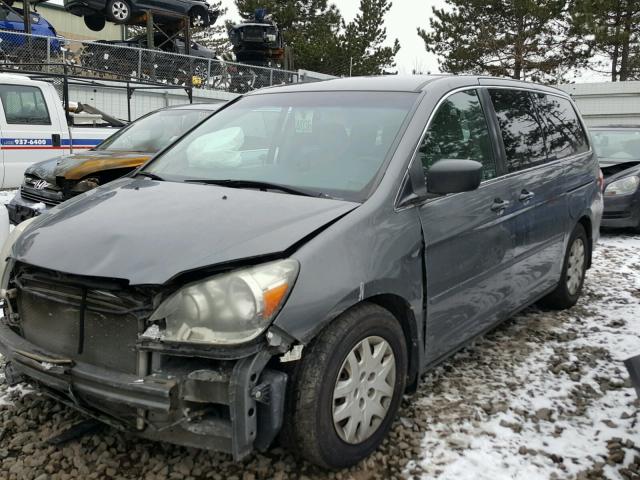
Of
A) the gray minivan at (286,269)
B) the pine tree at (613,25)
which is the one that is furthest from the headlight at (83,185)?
the pine tree at (613,25)

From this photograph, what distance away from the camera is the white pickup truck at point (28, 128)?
28.8 feet

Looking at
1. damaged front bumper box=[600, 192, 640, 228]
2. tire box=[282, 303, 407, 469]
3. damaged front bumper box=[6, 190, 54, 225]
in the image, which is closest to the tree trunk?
damaged front bumper box=[600, 192, 640, 228]

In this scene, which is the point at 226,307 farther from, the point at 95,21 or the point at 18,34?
the point at 95,21

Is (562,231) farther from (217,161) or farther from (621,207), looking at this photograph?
(621,207)

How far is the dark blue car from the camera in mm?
12531

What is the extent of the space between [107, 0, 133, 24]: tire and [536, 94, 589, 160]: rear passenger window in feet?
48.1

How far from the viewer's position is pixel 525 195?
3.69 meters

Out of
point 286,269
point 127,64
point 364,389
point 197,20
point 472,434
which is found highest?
point 197,20

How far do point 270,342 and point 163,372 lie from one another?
423 millimetres

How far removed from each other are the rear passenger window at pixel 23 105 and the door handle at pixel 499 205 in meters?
7.79

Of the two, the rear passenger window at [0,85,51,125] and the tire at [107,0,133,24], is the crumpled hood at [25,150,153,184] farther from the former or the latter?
the tire at [107,0,133,24]

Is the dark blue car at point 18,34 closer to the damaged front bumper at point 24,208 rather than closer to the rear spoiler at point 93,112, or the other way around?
the rear spoiler at point 93,112

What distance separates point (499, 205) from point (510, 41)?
2655 centimetres

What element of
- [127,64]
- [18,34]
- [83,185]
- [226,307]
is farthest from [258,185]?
[127,64]
